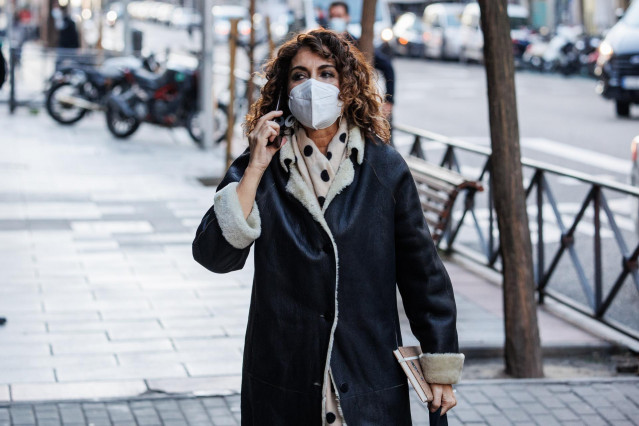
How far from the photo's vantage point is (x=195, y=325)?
22.8 ft

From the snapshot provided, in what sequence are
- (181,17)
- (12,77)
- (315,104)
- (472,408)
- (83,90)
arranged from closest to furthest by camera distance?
(315,104) → (472,408) → (83,90) → (12,77) → (181,17)

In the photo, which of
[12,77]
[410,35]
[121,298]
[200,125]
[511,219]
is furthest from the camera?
[410,35]

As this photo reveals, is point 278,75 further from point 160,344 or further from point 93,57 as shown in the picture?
point 93,57

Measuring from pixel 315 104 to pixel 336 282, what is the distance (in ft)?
1.59

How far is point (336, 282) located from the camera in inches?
124

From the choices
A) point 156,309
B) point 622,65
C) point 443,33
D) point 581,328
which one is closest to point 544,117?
point 622,65

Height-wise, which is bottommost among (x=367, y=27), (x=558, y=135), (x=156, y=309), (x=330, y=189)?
(x=156, y=309)

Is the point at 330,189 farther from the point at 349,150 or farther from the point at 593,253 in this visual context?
the point at 593,253

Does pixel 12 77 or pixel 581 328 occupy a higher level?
pixel 12 77

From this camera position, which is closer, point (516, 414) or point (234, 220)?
point (234, 220)

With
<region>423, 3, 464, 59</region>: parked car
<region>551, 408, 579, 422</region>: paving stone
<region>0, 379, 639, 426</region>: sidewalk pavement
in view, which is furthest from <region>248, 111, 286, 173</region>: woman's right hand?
<region>423, 3, 464, 59</region>: parked car

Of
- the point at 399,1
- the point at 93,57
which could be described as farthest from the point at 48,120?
the point at 399,1

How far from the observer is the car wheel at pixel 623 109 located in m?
20.8

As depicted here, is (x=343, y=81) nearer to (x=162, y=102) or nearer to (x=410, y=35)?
(x=162, y=102)
